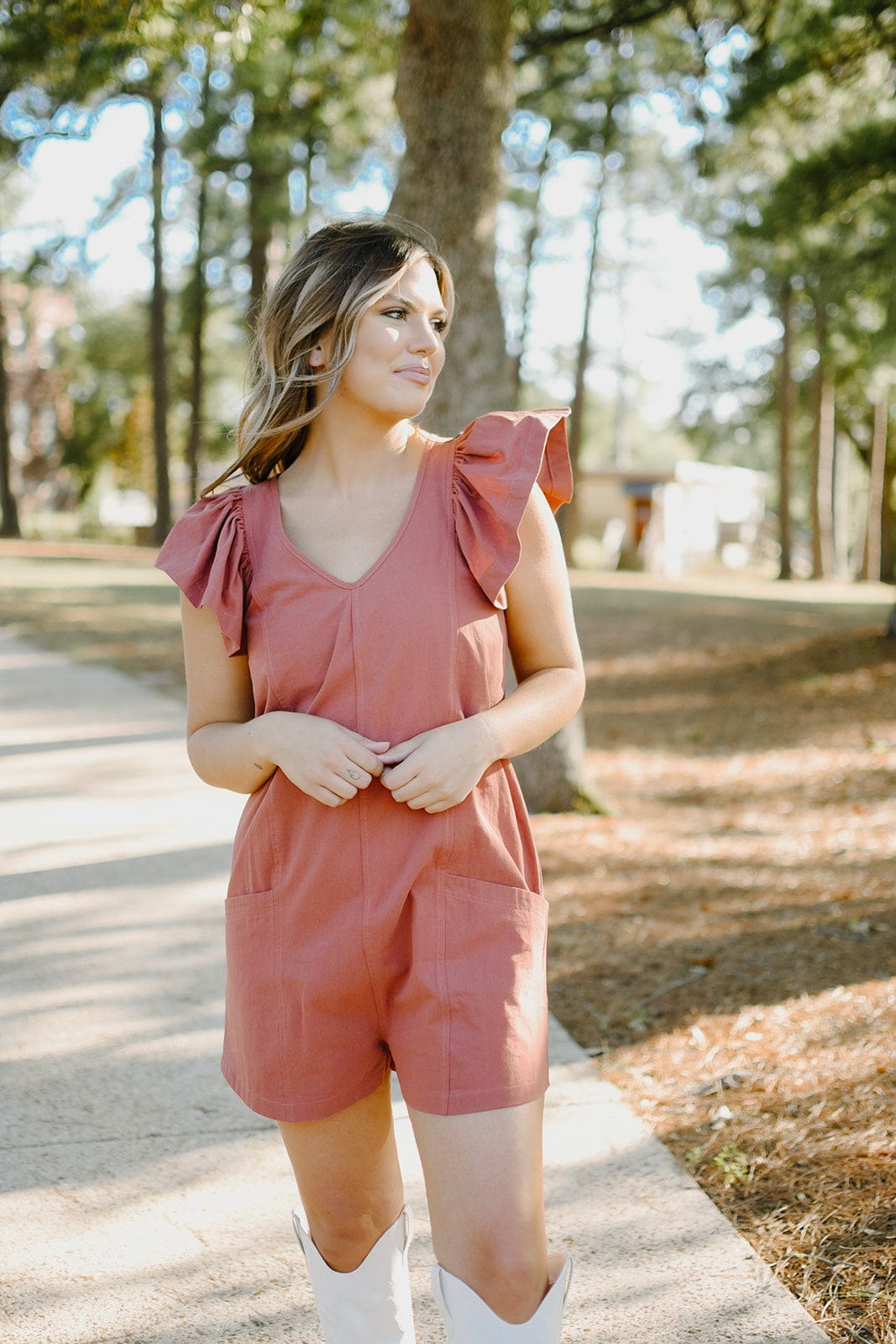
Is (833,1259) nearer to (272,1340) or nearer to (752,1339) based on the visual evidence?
(752,1339)

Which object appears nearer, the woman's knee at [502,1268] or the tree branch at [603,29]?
the woman's knee at [502,1268]

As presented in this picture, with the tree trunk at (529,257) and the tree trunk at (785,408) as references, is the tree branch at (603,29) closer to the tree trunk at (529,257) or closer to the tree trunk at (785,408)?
the tree trunk at (529,257)

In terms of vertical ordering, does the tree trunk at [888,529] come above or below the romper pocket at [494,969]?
below

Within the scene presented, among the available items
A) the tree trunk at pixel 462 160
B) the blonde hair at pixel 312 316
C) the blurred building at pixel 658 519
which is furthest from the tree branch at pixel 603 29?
the blurred building at pixel 658 519

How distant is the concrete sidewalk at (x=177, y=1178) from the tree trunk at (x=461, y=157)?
2961 millimetres

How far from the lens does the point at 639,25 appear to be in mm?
8797

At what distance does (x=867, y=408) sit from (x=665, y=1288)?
3659 centimetres

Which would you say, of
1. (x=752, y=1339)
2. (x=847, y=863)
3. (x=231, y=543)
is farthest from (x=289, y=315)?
(x=847, y=863)

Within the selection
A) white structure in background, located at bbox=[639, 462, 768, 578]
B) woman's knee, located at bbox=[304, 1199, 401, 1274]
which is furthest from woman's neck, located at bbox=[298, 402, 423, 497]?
white structure in background, located at bbox=[639, 462, 768, 578]

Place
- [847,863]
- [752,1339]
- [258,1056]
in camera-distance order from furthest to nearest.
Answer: [847,863] < [752,1339] < [258,1056]

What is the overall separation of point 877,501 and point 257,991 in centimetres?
3471

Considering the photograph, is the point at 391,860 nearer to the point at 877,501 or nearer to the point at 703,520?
the point at 877,501

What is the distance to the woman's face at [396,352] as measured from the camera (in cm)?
202

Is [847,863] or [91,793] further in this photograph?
[91,793]
